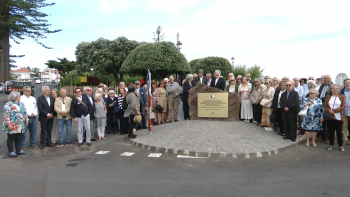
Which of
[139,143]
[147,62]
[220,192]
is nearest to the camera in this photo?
[220,192]

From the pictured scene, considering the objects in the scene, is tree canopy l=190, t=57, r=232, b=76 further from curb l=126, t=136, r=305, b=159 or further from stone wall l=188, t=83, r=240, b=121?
curb l=126, t=136, r=305, b=159

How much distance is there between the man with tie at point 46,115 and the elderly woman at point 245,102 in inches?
285

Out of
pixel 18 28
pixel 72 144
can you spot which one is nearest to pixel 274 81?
pixel 72 144

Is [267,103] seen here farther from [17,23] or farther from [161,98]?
[17,23]

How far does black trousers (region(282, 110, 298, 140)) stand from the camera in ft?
28.9

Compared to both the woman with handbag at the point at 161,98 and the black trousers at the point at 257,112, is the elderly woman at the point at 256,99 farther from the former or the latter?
the woman with handbag at the point at 161,98

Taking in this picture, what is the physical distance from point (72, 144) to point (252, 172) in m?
6.06

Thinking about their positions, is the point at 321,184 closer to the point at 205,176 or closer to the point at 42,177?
the point at 205,176

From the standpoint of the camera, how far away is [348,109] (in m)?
8.38

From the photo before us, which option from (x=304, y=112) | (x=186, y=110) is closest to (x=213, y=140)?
(x=304, y=112)

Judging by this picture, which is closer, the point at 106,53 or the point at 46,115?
the point at 46,115

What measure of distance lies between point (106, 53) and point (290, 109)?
27.2 meters

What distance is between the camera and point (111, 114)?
11.0m

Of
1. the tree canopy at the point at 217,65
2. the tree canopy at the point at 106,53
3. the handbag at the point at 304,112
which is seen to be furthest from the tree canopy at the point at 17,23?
the handbag at the point at 304,112
